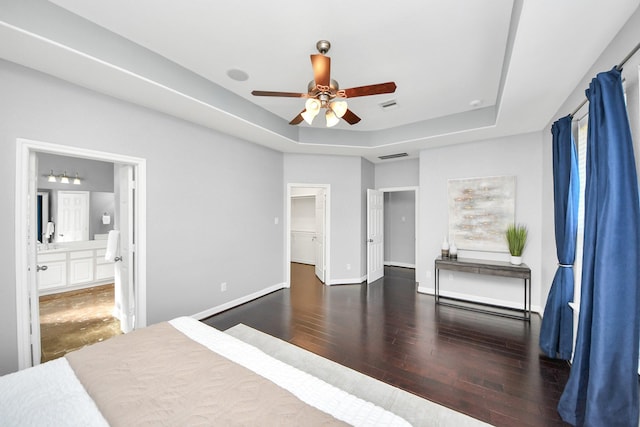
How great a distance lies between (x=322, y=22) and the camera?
6.56ft

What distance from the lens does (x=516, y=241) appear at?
3.67 metres

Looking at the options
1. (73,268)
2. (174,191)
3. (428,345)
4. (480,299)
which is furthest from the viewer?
(73,268)

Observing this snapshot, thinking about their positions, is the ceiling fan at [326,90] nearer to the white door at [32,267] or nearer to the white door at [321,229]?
the white door at [32,267]

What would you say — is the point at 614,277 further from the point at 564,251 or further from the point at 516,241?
the point at 516,241

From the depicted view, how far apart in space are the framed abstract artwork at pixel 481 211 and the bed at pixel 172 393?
3688 mm

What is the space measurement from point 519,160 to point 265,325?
4.33 metres

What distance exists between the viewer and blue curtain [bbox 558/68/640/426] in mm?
1441

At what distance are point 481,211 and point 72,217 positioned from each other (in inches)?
289

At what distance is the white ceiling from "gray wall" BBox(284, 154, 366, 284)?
1.79 metres

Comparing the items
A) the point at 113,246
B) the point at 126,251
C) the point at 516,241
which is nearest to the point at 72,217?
the point at 113,246

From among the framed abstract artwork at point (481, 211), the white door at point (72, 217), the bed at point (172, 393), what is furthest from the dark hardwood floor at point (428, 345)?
the white door at point (72, 217)

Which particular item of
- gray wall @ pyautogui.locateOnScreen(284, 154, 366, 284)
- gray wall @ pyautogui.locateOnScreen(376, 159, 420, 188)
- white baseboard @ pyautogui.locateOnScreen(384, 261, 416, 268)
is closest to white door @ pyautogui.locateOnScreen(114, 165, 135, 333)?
gray wall @ pyautogui.locateOnScreen(284, 154, 366, 284)

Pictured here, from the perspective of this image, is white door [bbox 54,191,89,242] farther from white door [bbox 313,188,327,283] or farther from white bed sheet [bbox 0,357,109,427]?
white bed sheet [bbox 0,357,109,427]

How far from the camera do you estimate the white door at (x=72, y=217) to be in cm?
474
